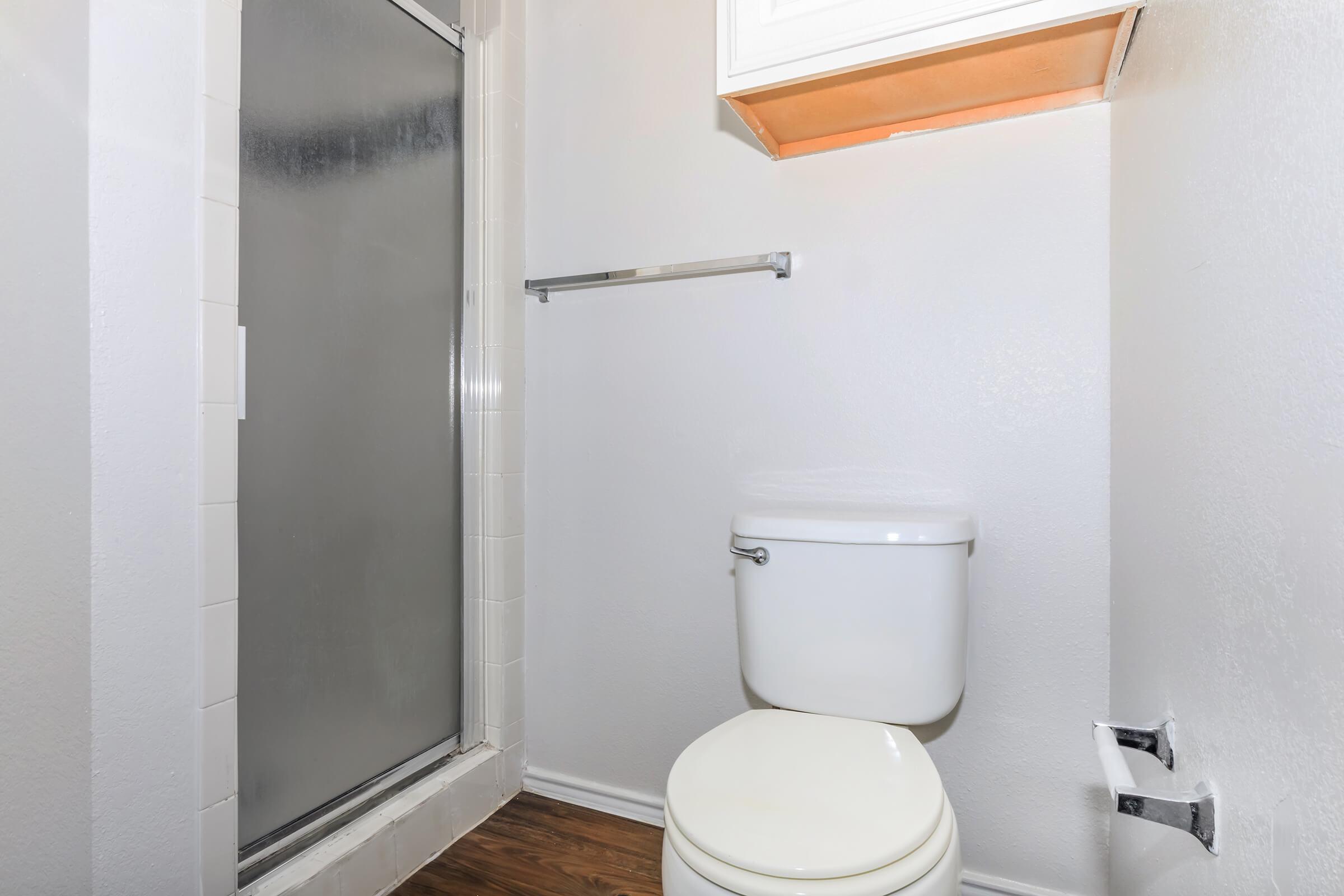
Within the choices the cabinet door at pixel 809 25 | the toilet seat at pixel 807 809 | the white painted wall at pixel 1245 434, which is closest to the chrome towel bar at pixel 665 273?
the cabinet door at pixel 809 25

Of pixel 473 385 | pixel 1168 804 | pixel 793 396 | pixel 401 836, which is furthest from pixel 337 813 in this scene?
pixel 1168 804

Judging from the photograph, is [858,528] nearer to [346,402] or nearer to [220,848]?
[346,402]

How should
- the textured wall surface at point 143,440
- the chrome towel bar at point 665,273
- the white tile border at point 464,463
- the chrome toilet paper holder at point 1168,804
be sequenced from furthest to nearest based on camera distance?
1. the chrome towel bar at point 665,273
2. the white tile border at point 464,463
3. the textured wall surface at point 143,440
4. the chrome toilet paper holder at point 1168,804

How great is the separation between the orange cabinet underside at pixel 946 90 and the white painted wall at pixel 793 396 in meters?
0.03

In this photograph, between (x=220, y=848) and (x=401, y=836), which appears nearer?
(x=220, y=848)

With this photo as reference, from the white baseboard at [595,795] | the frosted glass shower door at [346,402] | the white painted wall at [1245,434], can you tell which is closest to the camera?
the white painted wall at [1245,434]

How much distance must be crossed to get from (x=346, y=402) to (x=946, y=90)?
1198 mm

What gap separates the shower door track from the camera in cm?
119

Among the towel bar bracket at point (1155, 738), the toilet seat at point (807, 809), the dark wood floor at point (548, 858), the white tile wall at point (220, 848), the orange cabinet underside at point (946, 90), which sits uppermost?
the orange cabinet underside at point (946, 90)

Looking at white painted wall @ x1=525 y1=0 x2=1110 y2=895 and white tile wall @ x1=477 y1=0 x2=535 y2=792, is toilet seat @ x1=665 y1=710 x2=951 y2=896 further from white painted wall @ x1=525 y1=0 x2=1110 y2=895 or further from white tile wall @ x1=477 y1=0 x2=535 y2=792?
white tile wall @ x1=477 y1=0 x2=535 y2=792

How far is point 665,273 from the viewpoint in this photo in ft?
5.04

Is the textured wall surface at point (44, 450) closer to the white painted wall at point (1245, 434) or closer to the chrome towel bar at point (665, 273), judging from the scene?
the chrome towel bar at point (665, 273)

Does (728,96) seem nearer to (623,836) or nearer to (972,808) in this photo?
(972,808)

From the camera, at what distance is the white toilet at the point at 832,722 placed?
827mm
